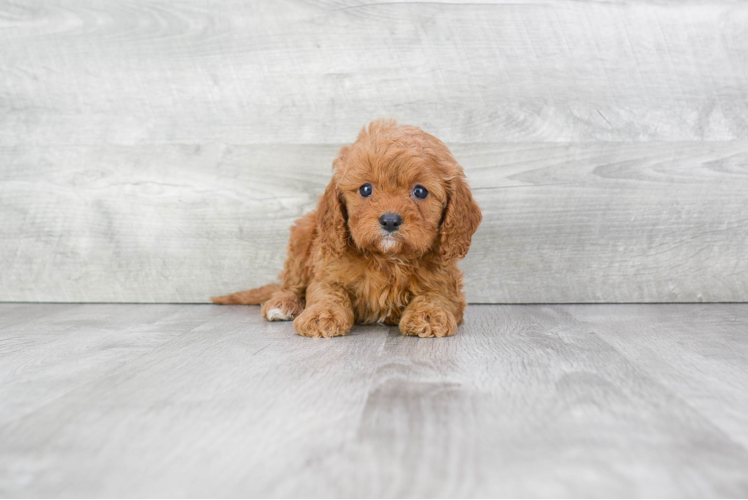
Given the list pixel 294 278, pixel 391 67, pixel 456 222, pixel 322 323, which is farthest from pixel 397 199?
pixel 391 67

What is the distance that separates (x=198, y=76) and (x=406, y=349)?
1662 millimetres

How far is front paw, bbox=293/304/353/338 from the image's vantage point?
195 cm

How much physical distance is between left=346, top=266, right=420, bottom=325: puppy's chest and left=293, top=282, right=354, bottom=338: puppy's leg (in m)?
0.05

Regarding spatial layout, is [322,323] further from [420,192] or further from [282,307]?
[420,192]

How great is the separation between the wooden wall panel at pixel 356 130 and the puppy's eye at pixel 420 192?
2.66ft

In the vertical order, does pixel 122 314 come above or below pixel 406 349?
below

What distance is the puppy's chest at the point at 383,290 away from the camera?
6.74ft

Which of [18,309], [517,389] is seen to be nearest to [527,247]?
[517,389]

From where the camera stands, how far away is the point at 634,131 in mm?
2662

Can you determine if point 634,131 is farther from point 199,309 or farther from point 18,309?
point 18,309

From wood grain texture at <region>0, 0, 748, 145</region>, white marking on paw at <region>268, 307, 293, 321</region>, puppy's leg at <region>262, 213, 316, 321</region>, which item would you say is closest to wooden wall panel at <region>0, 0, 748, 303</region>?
wood grain texture at <region>0, 0, 748, 145</region>

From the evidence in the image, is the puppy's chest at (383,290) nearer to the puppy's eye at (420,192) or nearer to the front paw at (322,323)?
the front paw at (322,323)

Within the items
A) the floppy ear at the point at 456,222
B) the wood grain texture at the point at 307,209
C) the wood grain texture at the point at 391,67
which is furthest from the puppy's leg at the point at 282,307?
the wood grain texture at the point at 391,67

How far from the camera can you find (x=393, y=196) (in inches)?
74.5
